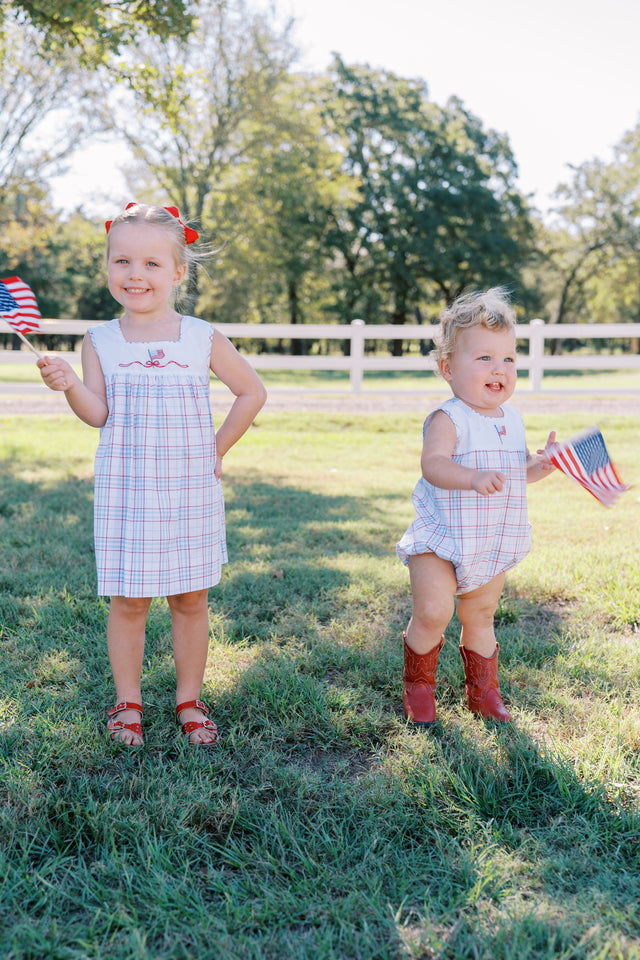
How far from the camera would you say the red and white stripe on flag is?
7.95 feet

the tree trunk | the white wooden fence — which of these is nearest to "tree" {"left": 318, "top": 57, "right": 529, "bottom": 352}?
the tree trunk

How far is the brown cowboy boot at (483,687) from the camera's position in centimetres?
260

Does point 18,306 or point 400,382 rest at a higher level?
point 18,306

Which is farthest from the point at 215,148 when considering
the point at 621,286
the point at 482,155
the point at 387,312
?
the point at 621,286

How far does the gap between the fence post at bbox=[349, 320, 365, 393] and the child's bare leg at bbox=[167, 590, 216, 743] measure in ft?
31.9

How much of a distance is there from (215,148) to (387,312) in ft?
92.1

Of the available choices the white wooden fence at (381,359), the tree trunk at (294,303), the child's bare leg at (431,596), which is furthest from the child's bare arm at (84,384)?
the tree trunk at (294,303)

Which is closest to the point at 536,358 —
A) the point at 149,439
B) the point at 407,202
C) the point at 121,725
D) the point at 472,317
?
the point at 472,317

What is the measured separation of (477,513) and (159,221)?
4.64 ft

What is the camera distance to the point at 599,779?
7.09 ft

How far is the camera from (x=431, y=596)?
2521 millimetres

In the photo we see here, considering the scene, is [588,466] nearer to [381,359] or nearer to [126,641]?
[126,641]

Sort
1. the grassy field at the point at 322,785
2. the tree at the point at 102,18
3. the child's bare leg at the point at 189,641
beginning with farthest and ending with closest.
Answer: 1. the tree at the point at 102,18
2. the child's bare leg at the point at 189,641
3. the grassy field at the point at 322,785

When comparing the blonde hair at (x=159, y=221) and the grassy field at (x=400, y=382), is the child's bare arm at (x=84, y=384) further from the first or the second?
the grassy field at (x=400, y=382)
